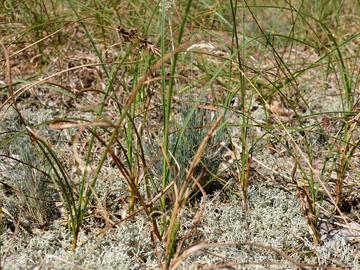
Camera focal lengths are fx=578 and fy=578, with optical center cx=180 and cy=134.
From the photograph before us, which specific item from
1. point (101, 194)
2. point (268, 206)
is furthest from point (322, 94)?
point (101, 194)

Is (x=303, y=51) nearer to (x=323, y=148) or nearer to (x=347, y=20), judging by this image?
(x=347, y=20)

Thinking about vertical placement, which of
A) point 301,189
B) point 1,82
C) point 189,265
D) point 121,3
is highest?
point 121,3

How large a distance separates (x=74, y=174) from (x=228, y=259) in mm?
786

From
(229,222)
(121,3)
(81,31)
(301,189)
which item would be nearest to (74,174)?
(229,222)

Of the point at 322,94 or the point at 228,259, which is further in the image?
the point at 322,94

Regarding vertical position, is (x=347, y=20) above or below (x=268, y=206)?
above

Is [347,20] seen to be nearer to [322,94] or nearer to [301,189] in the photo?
[322,94]

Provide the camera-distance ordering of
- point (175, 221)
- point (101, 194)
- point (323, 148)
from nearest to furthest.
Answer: point (175, 221) < point (101, 194) < point (323, 148)

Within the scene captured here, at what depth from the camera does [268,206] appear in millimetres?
2080

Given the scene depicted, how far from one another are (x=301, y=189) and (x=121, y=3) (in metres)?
2.12

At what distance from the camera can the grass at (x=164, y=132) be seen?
1.74m

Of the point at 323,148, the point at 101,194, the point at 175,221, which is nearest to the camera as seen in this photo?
the point at 175,221

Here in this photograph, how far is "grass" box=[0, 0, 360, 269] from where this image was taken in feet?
5.71

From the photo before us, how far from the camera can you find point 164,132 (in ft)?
6.01
